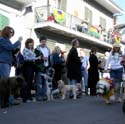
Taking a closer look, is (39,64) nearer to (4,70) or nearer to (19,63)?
(19,63)

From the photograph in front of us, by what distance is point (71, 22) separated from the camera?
1156 inches

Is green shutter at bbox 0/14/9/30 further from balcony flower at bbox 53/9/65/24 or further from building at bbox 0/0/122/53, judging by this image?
balcony flower at bbox 53/9/65/24

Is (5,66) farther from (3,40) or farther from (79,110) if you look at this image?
(79,110)

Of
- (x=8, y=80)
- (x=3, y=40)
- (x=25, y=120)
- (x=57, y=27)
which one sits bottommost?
(x=25, y=120)

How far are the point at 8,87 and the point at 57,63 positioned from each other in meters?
4.06

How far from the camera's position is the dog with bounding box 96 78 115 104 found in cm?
1152

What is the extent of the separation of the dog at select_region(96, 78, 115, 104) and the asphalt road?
1.03 feet

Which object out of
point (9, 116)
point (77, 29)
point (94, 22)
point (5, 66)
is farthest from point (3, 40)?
point (94, 22)

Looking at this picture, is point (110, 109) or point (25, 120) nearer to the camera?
point (25, 120)

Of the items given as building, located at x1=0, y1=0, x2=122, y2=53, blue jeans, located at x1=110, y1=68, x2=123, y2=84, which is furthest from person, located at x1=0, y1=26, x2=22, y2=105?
building, located at x1=0, y1=0, x2=122, y2=53

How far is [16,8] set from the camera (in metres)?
23.0

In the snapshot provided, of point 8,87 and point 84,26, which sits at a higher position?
point 84,26

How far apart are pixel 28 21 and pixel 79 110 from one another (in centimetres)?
1518

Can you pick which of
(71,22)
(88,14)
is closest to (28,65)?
(71,22)
